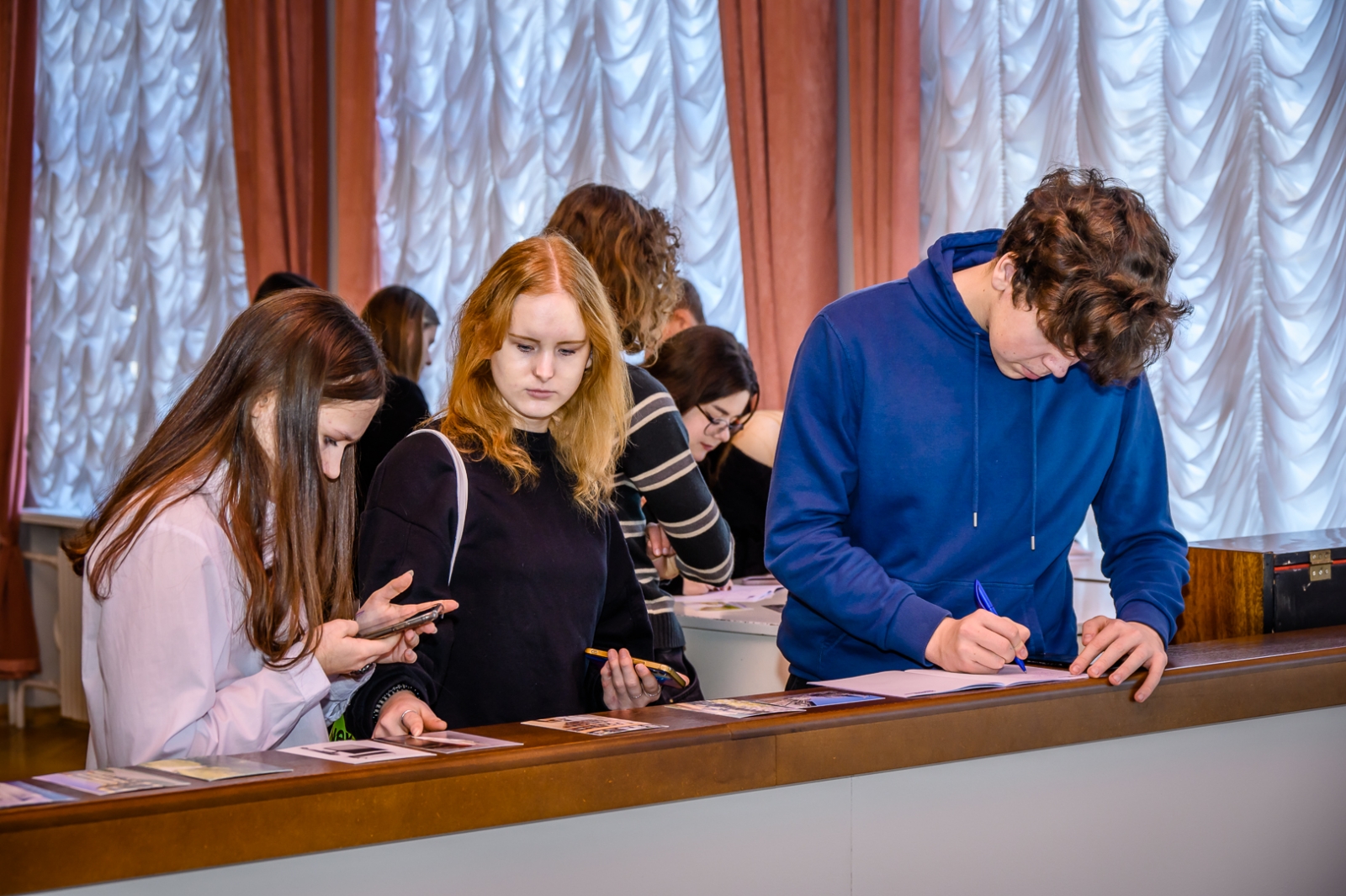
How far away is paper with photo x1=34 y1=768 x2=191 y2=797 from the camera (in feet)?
4.25

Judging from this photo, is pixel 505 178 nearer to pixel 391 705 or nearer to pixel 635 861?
pixel 391 705

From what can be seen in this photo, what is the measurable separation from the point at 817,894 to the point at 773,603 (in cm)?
203

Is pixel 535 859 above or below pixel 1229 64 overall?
below

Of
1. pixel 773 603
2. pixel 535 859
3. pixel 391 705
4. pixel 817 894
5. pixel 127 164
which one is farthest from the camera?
pixel 127 164

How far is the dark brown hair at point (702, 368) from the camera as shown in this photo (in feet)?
11.5

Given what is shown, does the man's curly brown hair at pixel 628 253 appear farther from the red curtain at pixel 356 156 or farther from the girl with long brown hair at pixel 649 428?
the red curtain at pixel 356 156

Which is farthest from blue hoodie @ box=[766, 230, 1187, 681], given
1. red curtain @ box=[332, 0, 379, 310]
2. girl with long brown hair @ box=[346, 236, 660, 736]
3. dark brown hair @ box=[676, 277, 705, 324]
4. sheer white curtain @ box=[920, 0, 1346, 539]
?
red curtain @ box=[332, 0, 379, 310]

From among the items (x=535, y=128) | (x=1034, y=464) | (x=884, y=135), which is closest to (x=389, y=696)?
(x=1034, y=464)

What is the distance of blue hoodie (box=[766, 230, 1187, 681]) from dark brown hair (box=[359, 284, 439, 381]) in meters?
2.47

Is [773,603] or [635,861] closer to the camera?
[635,861]

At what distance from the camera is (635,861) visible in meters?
1.53

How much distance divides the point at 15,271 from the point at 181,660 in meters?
6.97

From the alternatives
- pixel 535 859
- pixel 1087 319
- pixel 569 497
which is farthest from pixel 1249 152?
pixel 535 859

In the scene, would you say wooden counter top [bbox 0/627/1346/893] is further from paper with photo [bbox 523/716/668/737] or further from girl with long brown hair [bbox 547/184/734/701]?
girl with long brown hair [bbox 547/184/734/701]
